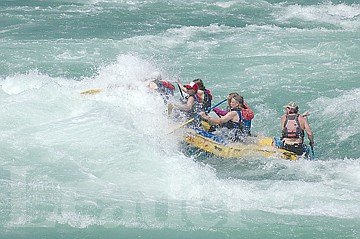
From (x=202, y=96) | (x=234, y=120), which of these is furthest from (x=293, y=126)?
(x=202, y=96)

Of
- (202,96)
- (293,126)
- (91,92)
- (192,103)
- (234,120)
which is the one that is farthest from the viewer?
(91,92)

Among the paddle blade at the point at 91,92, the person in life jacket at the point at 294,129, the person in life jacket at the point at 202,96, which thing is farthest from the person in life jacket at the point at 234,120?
the paddle blade at the point at 91,92

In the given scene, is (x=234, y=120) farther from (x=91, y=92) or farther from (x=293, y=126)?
(x=91, y=92)

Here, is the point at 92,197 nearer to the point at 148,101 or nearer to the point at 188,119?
the point at 188,119

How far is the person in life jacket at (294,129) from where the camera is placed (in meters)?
10.2

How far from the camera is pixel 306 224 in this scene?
8.01 metres

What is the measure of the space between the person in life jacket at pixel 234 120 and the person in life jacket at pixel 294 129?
28.3 inches

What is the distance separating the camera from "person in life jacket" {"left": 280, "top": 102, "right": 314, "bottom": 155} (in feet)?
33.6

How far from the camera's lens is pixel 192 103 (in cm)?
1091

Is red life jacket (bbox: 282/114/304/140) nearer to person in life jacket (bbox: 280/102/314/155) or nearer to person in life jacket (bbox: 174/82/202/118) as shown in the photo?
person in life jacket (bbox: 280/102/314/155)

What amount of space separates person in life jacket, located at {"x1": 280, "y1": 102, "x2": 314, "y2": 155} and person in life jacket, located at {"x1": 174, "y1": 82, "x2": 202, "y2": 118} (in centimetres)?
155

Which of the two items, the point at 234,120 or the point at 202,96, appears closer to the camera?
the point at 234,120

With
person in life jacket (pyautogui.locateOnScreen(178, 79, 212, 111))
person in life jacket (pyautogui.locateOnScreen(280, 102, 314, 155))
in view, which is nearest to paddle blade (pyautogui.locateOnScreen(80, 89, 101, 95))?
person in life jacket (pyautogui.locateOnScreen(178, 79, 212, 111))

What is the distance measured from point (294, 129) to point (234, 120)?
1.01 m
